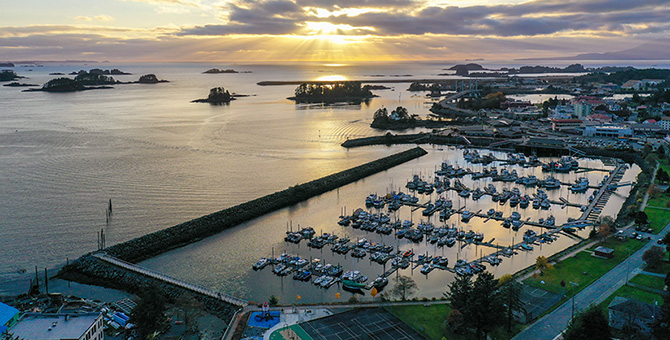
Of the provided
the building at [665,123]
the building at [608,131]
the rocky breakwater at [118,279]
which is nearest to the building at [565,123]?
the building at [608,131]

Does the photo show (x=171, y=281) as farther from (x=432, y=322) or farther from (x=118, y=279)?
(x=432, y=322)

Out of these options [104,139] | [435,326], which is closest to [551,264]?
[435,326]

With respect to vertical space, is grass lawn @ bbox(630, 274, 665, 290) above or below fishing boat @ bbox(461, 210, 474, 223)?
above

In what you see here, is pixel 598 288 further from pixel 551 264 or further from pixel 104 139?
pixel 104 139

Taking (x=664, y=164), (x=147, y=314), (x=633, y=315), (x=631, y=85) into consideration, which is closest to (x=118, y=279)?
(x=147, y=314)

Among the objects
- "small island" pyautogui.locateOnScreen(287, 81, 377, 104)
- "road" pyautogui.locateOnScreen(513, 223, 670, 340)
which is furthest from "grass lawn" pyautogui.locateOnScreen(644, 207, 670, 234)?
"small island" pyautogui.locateOnScreen(287, 81, 377, 104)

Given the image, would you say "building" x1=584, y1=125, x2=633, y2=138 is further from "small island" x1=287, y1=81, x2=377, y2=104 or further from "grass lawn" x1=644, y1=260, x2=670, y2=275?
"small island" x1=287, y1=81, x2=377, y2=104
